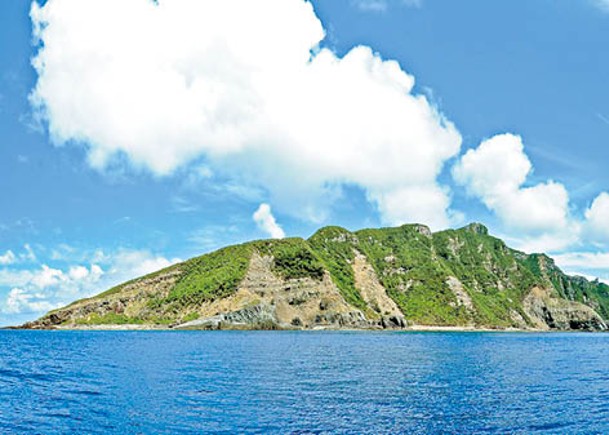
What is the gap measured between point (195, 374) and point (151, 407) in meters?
21.2

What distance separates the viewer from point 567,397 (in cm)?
4850

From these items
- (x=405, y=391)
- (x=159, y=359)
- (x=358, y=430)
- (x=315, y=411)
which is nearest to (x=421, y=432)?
(x=358, y=430)

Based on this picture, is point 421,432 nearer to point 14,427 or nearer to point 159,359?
point 14,427

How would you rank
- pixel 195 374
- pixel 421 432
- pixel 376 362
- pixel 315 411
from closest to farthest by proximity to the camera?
1. pixel 421 432
2. pixel 315 411
3. pixel 195 374
4. pixel 376 362

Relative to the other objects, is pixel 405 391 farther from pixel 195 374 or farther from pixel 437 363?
pixel 437 363

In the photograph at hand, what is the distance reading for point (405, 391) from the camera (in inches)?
1955

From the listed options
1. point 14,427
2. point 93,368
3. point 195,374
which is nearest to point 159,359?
point 93,368

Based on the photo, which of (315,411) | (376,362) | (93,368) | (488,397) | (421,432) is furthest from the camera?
(376,362)

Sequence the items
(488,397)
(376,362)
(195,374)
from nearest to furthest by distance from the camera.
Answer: (488,397) → (195,374) → (376,362)

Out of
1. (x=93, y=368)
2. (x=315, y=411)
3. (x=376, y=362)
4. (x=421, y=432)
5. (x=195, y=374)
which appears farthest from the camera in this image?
(x=376, y=362)

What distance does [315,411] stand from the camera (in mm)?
38969

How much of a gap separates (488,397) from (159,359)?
5247 centimetres

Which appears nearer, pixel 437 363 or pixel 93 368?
pixel 93 368

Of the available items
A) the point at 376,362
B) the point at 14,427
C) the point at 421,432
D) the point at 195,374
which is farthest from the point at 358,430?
the point at 376,362
